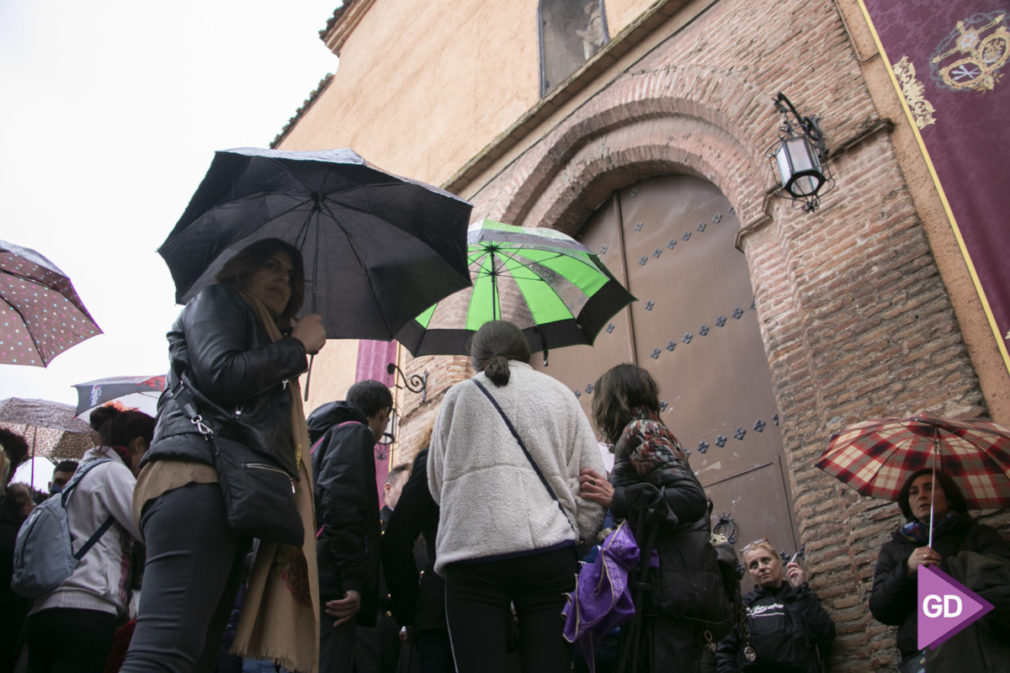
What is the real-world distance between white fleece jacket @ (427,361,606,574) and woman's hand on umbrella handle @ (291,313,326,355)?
22.0 inches

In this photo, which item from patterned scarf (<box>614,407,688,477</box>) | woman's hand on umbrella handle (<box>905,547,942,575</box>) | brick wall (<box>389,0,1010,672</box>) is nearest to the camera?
patterned scarf (<box>614,407,688,477</box>)

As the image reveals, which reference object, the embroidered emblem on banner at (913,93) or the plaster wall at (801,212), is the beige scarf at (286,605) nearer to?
the plaster wall at (801,212)

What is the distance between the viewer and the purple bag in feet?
8.50

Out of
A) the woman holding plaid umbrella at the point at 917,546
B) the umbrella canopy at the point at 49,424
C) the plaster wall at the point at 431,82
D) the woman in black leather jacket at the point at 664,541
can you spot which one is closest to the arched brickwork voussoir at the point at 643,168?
the plaster wall at the point at 431,82

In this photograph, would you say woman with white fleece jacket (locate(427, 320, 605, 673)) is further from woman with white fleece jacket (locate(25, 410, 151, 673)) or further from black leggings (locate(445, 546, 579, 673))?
woman with white fleece jacket (locate(25, 410, 151, 673))

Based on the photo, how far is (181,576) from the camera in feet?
6.66

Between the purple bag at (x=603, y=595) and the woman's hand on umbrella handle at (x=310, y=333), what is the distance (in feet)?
3.87

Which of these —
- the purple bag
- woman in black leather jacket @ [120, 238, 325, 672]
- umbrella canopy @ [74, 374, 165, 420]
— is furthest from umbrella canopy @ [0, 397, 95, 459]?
the purple bag

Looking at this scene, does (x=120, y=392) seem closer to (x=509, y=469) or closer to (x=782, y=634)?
(x=509, y=469)

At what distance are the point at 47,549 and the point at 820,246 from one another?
4.65 metres

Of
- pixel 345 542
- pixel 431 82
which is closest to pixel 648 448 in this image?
pixel 345 542

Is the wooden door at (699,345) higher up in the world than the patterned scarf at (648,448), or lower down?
higher up

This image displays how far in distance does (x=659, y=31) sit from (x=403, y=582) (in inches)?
239

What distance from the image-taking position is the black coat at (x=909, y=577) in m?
3.52
